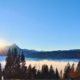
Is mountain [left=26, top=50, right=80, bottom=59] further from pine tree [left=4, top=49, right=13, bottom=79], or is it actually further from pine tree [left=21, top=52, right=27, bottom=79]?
pine tree [left=4, top=49, right=13, bottom=79]

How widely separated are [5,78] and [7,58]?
1.33m

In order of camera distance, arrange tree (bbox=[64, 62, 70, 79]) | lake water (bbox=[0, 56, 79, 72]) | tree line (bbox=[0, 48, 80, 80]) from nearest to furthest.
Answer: tree (bbox=[64, 62, 70, 79]) < tree line (bbox=[0, 48, 80, 80]) < lake water (bbox=[0, 56, 79, 72])

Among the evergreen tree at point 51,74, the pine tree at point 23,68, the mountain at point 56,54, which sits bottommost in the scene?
the evergreen tree at point 51,74

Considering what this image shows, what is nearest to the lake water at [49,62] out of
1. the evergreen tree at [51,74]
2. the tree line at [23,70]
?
the tree line at [23,70]

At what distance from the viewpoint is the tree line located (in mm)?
7531

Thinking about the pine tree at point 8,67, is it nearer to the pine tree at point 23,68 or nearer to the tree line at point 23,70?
the tree line at point 23,70

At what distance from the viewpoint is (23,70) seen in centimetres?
791

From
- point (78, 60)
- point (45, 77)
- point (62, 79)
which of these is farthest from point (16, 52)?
point (78, 60)

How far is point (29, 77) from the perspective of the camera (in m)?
7.58

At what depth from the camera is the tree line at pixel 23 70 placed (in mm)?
7531

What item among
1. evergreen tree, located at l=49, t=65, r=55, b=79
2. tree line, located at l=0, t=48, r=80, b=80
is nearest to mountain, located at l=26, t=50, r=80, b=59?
tree line, located at l=0, t=48, r=80, b=80

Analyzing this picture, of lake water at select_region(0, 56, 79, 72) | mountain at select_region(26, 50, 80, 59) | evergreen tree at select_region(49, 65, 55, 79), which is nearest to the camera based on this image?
evergreen tree at select_region(49, 65, 55, 79)

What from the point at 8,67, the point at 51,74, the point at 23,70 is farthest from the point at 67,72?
the point at 8,67

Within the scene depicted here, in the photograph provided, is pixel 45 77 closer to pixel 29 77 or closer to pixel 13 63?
pixel 29 77
